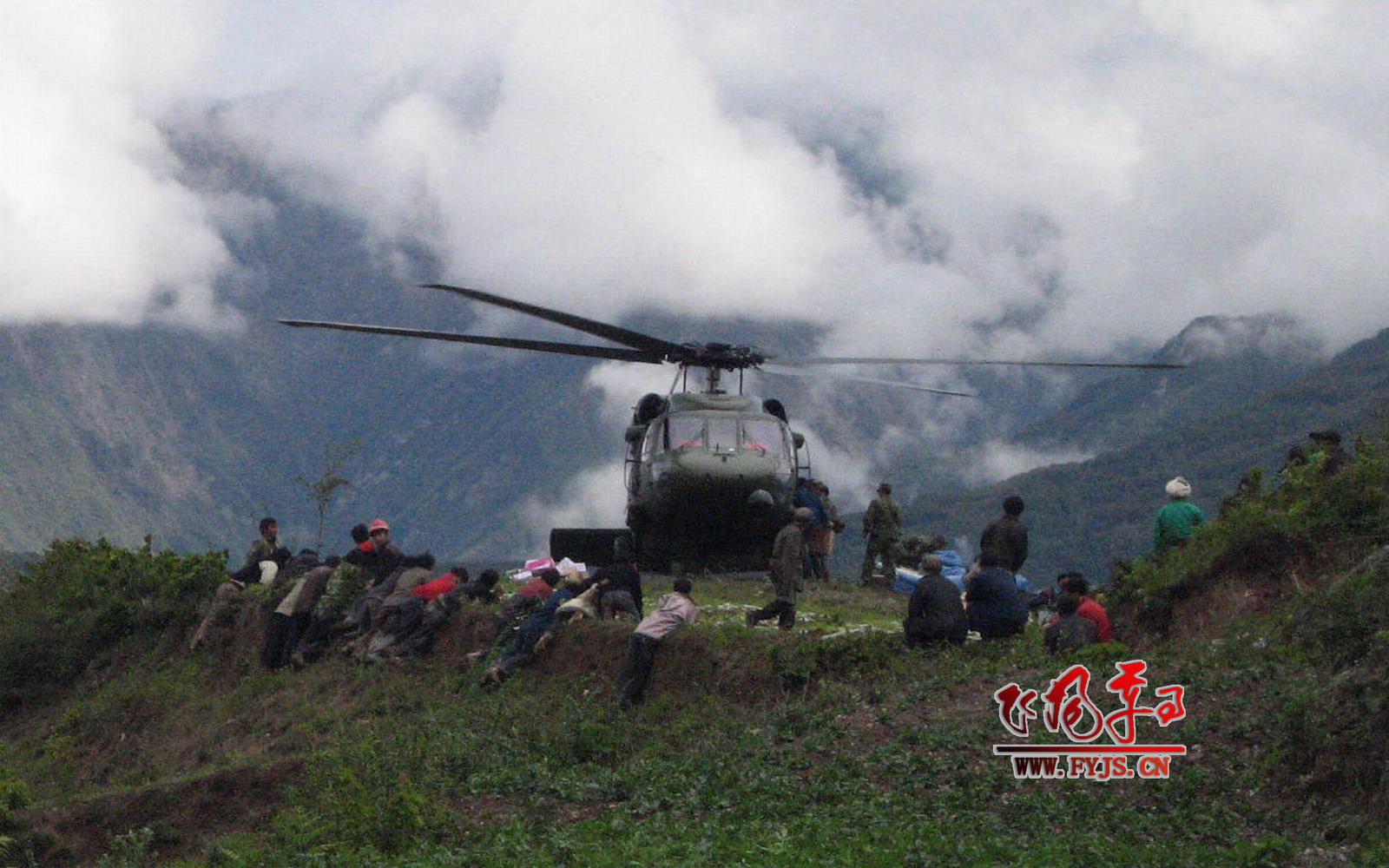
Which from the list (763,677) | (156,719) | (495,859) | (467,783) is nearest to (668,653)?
(763,677)

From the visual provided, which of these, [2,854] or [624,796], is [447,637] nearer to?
[2,854]

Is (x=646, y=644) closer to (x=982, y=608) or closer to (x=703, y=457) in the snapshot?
(x=982, y=608)

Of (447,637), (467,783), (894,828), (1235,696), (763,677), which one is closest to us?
(894,828)

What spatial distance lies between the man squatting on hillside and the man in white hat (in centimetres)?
519

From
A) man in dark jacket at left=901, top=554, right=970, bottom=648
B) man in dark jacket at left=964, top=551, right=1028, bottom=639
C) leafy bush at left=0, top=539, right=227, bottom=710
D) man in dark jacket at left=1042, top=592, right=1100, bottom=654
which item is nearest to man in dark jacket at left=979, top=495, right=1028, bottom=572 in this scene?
man in dark jacket at left=964, top=551, right=1028, bottom=639

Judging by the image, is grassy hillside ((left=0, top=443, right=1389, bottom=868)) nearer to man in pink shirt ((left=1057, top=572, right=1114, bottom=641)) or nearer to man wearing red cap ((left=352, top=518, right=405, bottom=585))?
man in pink shirt ((left=1057, top=572, right=1114, bottom=641))

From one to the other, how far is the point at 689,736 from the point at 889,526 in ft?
39.0

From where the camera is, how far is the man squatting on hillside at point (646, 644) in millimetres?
19750

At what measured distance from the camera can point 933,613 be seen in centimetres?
1889

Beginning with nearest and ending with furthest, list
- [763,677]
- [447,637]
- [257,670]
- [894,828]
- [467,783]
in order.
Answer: [894,828] < [467,783] < [763,677] < [447,637] < [257,670]

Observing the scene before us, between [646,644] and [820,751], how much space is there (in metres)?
4.20

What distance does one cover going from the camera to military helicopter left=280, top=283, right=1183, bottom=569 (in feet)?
94.1

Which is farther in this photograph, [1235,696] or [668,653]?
[668,653]

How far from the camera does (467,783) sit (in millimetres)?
16969
